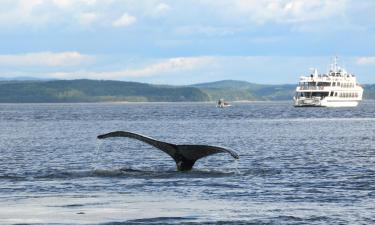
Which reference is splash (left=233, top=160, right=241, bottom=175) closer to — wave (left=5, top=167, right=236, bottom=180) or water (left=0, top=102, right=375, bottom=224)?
water (left=0, top=102, right=375, bottom=224)

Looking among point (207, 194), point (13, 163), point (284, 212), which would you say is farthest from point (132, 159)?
point (284, 212)

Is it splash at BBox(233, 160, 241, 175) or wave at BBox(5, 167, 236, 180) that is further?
splash at BBox(233, 160, 241, 175)

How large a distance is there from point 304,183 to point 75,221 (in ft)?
47.9

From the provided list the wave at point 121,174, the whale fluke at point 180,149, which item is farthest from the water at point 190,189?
the whale fluke at point 180,149

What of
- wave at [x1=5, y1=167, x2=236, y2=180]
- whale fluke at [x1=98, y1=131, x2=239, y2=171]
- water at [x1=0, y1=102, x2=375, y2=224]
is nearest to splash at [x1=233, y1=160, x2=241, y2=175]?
water at [x1=0, y1=102, x2=375, y2=224]

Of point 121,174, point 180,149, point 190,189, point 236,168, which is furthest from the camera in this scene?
point 236,168

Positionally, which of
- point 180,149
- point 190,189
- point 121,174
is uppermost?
point 180,149

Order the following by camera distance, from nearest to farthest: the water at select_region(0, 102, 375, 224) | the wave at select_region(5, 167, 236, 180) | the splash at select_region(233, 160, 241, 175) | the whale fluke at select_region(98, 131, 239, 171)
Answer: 1. the water at select_region(0, 102, 375, 224)
2. the whale fluke at select_region(98, 131, 239, 171)
3. the wave at select_region(5, 167, 236, 180)
4. the splash at select_region(233, 160, 241, 175)

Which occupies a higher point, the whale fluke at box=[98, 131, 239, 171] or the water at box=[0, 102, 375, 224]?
the whale fluke at box=[98, 131, 239, 171]

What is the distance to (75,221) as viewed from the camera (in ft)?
84.3

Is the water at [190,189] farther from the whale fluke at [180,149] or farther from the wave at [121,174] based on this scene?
the whale fluke at [180,149]

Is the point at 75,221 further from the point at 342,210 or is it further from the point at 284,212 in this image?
the point at 342,210

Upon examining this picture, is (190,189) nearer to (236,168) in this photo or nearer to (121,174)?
(121,174)

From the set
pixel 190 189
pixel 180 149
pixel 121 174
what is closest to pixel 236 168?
pixel 121 174
